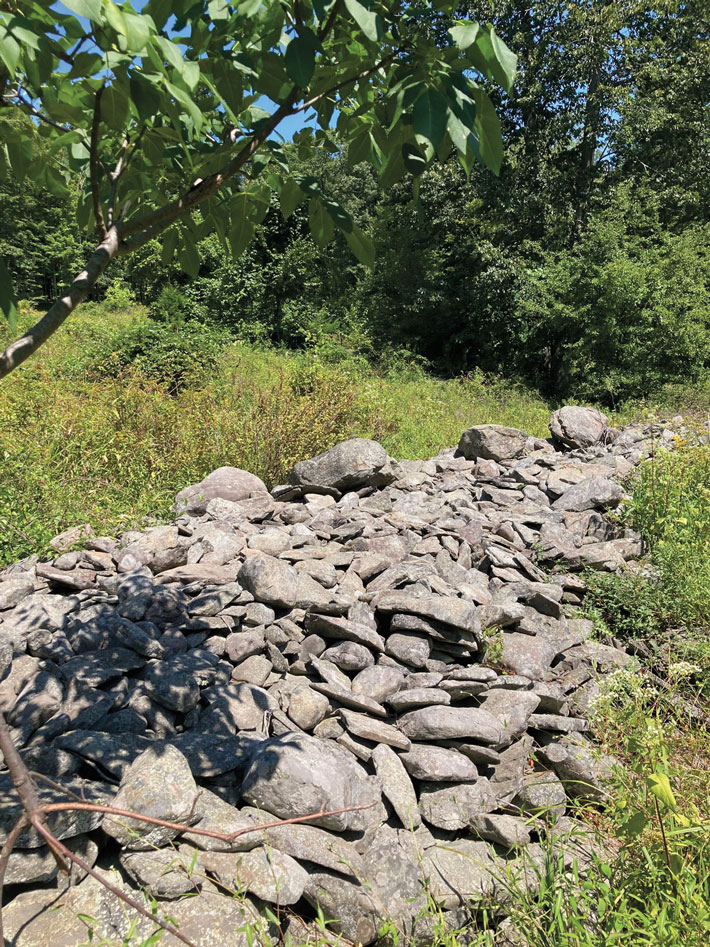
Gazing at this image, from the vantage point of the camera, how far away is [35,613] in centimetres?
305

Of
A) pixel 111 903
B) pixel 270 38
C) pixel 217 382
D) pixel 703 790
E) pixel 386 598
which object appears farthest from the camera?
pixel 217 382

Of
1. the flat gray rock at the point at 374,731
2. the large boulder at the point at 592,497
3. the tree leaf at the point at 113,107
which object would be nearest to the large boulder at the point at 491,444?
the large boulder at the point at 592,497

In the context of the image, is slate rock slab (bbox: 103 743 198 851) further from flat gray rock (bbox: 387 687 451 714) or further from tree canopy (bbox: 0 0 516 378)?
tree canopy (bbox: 0 0 516 378)

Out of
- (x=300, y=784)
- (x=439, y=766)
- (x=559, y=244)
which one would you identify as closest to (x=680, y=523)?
(x=439, y=766)

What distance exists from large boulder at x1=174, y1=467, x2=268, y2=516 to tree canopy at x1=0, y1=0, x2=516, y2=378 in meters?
3.32

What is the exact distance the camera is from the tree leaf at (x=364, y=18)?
0.98 meters

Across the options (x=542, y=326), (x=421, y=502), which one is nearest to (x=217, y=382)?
(x=421, y=502)

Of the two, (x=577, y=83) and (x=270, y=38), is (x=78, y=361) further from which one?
(x=577, y=83)

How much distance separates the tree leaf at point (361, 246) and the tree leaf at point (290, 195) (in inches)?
6.6

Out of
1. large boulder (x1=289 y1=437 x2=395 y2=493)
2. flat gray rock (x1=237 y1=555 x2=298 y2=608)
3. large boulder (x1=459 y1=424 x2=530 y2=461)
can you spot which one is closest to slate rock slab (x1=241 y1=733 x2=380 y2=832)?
flat gray rock (x1=237 y1=555 x2=298 y2=608)

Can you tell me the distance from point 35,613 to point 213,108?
248 cm

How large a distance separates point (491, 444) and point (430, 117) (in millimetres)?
6352

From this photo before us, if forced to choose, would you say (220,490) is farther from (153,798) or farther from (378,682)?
(153,798)

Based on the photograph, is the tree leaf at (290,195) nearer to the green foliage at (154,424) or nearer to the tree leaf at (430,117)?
the tree leaf at (430,117)
